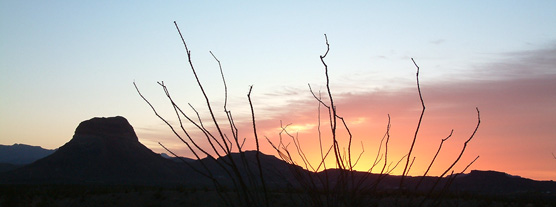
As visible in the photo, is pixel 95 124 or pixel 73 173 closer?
pixel 73 173

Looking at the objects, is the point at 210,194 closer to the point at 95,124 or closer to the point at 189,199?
the point at 189,199

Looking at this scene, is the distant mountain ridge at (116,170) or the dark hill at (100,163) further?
the dark hill at (100,163)

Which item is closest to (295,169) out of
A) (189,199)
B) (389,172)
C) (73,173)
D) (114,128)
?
(389,172)

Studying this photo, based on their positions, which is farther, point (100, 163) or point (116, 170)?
point (100, 163)

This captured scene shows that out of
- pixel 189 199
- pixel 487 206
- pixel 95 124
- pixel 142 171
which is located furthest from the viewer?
pixel 95 124

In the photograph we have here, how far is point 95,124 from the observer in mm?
98625

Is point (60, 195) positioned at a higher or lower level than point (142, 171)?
lower

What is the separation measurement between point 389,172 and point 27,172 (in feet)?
292

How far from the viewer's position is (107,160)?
285ft

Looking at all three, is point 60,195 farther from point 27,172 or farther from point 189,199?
point 27,172

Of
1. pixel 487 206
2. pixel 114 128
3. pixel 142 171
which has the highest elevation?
pixel 114 128

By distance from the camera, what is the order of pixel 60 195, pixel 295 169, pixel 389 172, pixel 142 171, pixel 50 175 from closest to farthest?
pixel 295 169
pixel 389 172
pixel 60 195
pixel 50 175
pixel 142 171

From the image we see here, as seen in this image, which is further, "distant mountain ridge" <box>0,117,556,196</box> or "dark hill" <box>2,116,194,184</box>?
"dark hill" <box>2,116,194,184</box>

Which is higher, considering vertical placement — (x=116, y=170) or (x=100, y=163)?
(x=100, y=163)
